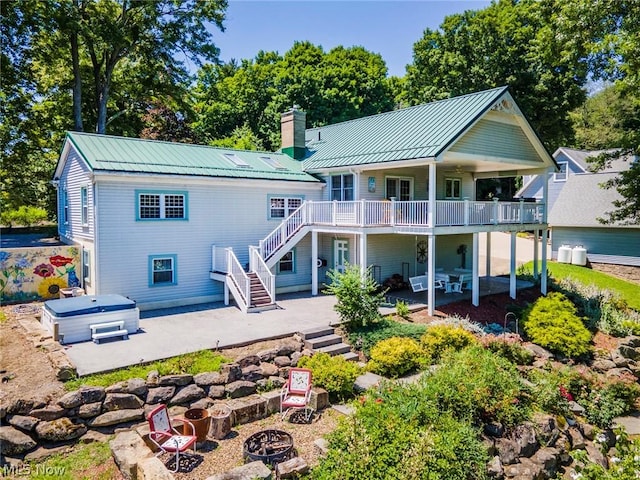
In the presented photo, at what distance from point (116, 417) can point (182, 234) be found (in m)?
9.35

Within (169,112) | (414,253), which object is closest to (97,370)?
(414,253)

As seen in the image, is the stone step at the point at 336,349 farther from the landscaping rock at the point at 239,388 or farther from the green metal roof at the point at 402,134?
the green metal roof at the point at 402,134

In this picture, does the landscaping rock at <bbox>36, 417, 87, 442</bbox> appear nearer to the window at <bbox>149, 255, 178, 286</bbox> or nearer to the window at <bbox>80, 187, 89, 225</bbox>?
the window at <bbox>149, 255, 178, 286</bbox>

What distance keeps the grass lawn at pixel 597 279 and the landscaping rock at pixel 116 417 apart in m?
23.1

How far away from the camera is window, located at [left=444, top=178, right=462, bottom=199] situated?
22425mm

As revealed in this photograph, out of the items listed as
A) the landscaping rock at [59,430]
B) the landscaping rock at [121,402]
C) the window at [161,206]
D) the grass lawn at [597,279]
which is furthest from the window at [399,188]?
the landscaping rock at [59,430]

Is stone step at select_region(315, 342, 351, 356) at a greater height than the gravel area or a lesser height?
greater

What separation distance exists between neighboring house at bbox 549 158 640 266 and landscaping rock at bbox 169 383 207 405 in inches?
1051

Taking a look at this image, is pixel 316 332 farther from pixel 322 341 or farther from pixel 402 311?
pixel 402 311

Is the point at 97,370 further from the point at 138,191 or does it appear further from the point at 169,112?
the point at 169,112

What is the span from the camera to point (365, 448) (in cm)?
669

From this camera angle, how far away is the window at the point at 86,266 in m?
16.2

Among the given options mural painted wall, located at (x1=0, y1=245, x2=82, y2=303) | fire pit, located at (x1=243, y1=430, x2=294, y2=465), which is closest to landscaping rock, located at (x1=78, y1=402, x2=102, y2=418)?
fire pit, located at (x1=243, y1=430, x2=294, y2=465)

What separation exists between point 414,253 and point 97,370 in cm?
1545
